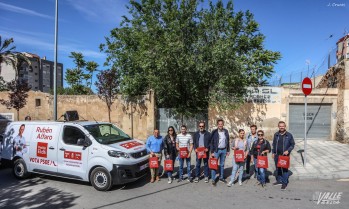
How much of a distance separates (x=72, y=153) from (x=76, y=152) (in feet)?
0.47

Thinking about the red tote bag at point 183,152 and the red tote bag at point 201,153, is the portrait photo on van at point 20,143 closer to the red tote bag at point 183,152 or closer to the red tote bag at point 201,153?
the red tote bag at point 183,152

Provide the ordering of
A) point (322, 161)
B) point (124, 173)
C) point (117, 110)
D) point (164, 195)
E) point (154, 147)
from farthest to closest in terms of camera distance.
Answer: point (117, 110) → point (322, 161) → point (154, 147) → point (124, 173) → point (164, 195)

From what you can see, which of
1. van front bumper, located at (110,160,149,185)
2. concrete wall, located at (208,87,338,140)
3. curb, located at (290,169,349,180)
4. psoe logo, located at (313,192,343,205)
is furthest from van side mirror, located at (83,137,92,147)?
concrete wall, located at (208,87,338,140)

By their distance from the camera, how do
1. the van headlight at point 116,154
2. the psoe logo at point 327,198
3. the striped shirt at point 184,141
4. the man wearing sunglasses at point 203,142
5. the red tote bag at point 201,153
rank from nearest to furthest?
1. the psoe logo at point 327,198
2. the van headlight at point 116,154
3. the red tote bag at point 201,153
4. the man wearing sunglasses at point 203,142
5. the striped shirt at point 184,141

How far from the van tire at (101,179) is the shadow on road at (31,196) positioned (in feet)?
1.91

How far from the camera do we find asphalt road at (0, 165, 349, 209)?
568cm

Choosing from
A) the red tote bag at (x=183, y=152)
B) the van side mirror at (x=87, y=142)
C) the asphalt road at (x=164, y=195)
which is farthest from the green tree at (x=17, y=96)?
the red tote bag at (x=183, y=152)

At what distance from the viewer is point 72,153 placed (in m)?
6.98

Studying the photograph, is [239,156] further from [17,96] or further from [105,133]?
[17,96]

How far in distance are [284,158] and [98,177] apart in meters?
4.89

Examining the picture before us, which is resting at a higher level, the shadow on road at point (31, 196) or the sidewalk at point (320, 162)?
the sidewalk at point (320, 162)

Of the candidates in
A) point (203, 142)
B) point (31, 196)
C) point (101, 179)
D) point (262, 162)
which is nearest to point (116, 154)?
point (101, 179)

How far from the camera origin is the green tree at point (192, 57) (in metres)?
12.2

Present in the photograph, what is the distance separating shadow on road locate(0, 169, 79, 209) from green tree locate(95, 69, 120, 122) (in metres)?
7.93
